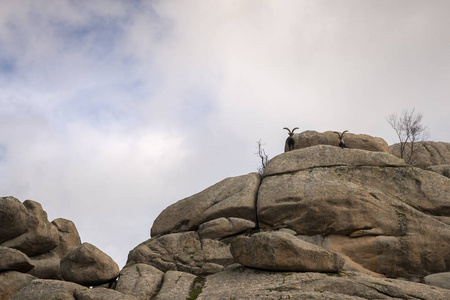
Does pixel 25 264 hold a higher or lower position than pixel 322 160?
lower

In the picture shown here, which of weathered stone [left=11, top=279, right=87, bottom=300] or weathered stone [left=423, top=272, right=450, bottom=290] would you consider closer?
weathered stone [left=11, top=279, right=87, bottom=300]

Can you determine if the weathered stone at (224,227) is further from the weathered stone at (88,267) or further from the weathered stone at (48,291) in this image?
the weathered stone at (48,291)

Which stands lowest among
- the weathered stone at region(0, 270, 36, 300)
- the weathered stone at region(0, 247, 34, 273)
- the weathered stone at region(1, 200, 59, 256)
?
the weathered stone at region(0, 270, 36, 300)

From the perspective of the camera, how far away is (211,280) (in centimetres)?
2217

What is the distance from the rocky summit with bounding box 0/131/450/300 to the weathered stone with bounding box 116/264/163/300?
0.07 metres

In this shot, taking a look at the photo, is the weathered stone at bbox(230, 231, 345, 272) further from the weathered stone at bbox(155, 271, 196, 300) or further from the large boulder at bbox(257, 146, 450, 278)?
the large boulder at bbox(257, 146, 450, 278)

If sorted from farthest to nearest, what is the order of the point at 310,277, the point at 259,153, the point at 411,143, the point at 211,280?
the point at 411,143 → the point at 259,153 → the point at 211,280 → the point at 310,277

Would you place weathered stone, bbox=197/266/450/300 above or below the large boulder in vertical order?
below

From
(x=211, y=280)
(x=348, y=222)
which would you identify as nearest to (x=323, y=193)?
(x=348, y=222)

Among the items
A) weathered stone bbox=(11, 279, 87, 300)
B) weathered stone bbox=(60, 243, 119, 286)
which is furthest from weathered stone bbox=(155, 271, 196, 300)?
weathered stone bbox=(11, 279, 87, 300)

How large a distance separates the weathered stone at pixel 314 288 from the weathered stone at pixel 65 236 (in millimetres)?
14901

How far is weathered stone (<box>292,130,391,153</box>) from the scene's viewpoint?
1377 inches

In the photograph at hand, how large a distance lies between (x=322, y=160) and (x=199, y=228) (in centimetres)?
974

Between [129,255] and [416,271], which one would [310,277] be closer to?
[416,271]
